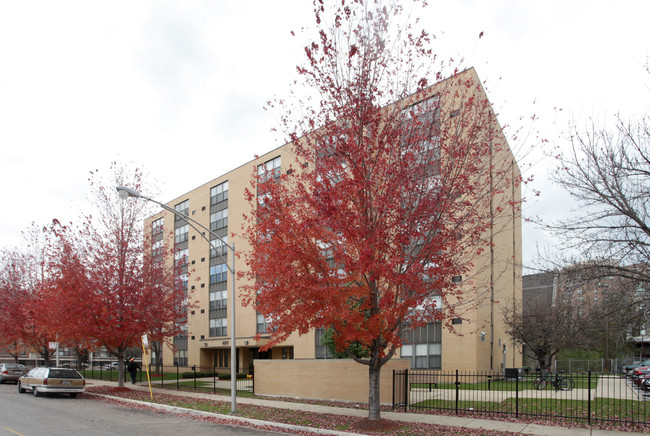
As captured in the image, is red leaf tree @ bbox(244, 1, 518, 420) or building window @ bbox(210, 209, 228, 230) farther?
building window @ bbox(210, 209, 228, 230)

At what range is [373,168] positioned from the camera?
13.9 meters

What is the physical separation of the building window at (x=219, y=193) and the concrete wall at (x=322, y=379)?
27219 mm

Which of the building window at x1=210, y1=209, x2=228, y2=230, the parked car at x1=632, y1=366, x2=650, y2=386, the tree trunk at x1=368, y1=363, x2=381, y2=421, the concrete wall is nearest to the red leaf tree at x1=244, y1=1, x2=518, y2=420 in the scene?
the tree trunk at x1=368, y1=363, x2=381, y2=421

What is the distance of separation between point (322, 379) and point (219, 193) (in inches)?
1240

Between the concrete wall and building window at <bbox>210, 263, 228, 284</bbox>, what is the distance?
82.0 ft

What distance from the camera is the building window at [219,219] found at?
Result: 47531mm

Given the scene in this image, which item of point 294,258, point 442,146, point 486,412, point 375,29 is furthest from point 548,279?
point 375,29

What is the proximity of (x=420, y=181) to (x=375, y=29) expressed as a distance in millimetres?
4543

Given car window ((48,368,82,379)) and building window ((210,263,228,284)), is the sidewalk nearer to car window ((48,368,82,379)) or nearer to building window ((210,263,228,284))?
car window ((48,368,82,379))

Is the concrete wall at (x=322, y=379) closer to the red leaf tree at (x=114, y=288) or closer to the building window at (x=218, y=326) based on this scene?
the red leaf tree at (x=114, y=288)

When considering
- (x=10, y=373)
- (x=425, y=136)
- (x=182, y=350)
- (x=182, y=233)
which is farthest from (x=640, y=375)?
(x=182, y=233)

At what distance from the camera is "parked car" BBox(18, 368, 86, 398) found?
77.1ft

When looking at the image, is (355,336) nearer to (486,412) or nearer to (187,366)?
(486,412)

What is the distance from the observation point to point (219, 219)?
48.3 m
